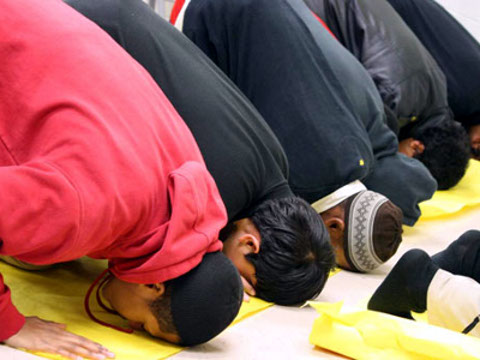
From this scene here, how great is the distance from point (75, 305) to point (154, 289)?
0.82ft

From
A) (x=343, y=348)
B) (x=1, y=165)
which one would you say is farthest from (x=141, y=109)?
(x=343, y=348)

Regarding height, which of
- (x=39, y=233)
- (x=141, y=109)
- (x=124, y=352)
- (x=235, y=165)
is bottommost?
(x=124, y=352)

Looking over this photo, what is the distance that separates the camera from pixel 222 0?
7.69 ft

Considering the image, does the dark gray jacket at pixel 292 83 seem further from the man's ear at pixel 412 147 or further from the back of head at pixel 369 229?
the man's ear at pixel 412 147

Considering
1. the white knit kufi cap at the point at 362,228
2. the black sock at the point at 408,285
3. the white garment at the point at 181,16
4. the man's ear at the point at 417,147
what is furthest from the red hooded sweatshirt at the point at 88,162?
the man's ear at the point at 417,147

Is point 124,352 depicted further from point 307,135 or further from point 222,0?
point 222,0

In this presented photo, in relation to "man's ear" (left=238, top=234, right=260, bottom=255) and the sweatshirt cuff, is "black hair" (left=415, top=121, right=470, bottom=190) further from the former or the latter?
the sweatshirt cuff

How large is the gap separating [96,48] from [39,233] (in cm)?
43

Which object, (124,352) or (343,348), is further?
(343,348)

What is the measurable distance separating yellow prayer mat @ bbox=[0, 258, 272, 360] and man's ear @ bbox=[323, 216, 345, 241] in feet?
1.46

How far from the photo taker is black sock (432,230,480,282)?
178 centimetres

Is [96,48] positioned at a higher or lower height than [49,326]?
higher

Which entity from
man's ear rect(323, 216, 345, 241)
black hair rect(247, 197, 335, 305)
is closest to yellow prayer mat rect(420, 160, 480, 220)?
man's ear rect(323, 216, 345, 241)

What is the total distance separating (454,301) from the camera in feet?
5.32
